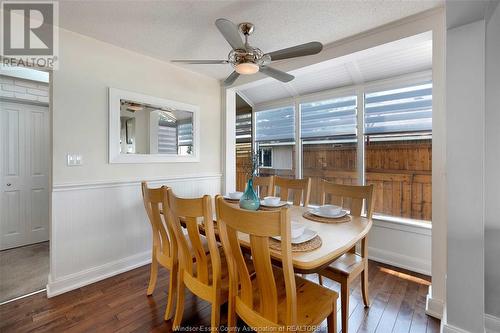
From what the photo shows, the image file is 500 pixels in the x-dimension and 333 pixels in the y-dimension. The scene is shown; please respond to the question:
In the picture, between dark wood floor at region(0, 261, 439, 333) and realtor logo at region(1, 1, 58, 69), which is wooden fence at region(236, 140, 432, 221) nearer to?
dark wood floor at region(0, 261, 439, 333)

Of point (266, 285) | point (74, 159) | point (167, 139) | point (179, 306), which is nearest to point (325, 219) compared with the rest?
point (266, 285)

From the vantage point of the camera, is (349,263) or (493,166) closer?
(493,166)

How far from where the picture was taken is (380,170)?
3029 mm

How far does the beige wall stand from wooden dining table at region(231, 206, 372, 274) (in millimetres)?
1855

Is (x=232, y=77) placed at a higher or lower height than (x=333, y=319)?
higher

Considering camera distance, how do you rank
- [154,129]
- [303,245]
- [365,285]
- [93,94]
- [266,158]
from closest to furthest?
[303,245]
[365,285]
[93,94]
[154,129]
[266,158]

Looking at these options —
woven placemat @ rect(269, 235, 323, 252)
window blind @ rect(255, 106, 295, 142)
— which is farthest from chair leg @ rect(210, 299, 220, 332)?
window blind @ rect(255, 106, 295, 142)

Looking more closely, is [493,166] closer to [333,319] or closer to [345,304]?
[345,304]

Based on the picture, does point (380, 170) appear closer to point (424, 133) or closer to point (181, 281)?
point (424, 133)

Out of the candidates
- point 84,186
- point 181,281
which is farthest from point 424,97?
point 84,186

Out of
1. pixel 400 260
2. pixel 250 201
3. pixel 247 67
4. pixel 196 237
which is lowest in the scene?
pixel 400 260

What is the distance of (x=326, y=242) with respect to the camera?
1375mm

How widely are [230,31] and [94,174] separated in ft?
6.48

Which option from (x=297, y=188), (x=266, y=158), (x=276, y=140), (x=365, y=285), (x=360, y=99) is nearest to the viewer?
(x=365, y=285)
